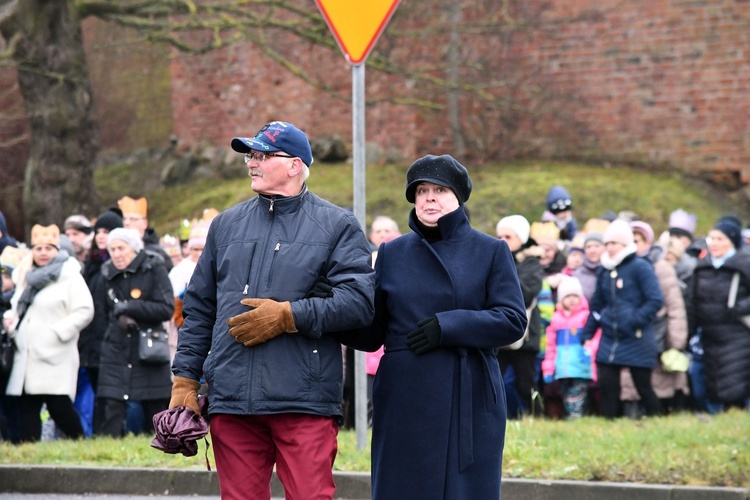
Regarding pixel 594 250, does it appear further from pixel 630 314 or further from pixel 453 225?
pixel 453 225

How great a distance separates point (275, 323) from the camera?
16.7 ft

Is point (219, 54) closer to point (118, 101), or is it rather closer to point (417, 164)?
point (118, 101)

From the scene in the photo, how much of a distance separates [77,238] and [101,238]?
148 cm

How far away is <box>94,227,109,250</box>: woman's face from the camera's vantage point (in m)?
11.3

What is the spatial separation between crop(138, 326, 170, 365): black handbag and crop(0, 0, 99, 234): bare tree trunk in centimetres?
746

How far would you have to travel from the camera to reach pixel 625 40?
19375 mm

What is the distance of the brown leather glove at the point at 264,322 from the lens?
5094 millimetres

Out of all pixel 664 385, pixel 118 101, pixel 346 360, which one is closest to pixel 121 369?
pixel 346 360

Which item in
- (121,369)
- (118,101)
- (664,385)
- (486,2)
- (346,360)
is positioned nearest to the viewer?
(121,369)

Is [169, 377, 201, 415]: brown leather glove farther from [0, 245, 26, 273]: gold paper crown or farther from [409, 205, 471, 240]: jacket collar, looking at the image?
[0, 245, 26, 273]: gold paper crown

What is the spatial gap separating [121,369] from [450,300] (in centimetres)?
541

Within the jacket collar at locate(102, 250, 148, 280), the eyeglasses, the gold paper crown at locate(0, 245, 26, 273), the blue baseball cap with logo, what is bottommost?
the jacket collar at locate(102, 250, 148, 280)

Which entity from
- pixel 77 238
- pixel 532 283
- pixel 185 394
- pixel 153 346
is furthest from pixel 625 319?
pixel 185 394

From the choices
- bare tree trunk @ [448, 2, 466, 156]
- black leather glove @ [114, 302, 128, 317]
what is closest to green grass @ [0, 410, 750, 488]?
black leather glove @ [114, 302, 128, 317]
